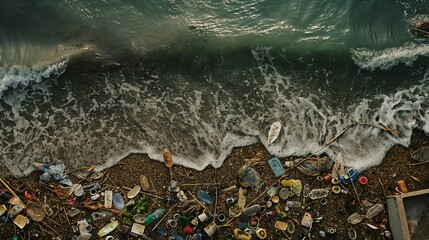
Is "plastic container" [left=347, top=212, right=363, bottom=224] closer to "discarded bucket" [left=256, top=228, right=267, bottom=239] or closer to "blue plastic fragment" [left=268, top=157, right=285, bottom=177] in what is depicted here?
"blue plastic fragment" [left=268, top=157, right=285, bottom=177]

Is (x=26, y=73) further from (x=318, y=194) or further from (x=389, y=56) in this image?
(x=389, y=56)

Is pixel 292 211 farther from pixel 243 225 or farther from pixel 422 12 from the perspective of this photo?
pixel 422 12

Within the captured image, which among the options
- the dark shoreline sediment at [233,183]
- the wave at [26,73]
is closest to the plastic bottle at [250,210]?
the dark shoreline sediment at [233,183]

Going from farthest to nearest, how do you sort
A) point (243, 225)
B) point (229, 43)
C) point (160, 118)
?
point (229, 43) < point (160, 118) < point (243, 225)

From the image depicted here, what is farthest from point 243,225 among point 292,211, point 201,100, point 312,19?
point 312,19

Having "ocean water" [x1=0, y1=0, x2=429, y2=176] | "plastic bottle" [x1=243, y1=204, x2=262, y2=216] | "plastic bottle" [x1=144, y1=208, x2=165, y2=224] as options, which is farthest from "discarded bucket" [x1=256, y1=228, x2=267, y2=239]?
"plastic bottle" [x1=144, y1=208, x2=165, y2=224]

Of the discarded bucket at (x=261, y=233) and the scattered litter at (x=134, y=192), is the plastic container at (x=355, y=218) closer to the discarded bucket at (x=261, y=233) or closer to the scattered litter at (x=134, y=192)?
the discarded bucket at (x=261, y=233)

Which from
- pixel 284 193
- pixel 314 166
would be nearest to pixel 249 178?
pixel 284 193

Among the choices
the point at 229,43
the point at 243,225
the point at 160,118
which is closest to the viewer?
the point at 243,225
